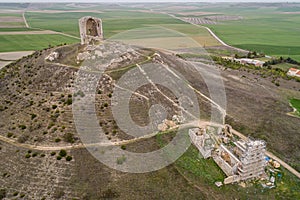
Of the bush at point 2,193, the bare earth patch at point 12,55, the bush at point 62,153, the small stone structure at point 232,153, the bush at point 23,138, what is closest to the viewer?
the bush at point 2,193

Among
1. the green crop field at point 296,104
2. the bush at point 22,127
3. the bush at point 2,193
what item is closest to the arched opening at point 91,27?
the bush at point 22,127

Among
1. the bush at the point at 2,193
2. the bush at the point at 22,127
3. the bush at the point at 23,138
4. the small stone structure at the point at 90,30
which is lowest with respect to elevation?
the bush at the point at 2,193

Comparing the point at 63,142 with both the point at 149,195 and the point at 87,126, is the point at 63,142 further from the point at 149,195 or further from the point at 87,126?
the point at 149,195

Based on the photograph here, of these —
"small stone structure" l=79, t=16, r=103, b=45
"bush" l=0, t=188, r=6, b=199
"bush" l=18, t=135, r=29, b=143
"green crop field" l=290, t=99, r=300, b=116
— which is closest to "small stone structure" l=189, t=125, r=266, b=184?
"green crop field" l=290, t=99, r=300, b=116

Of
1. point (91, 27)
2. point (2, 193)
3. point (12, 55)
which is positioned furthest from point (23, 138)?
point (12, 55)

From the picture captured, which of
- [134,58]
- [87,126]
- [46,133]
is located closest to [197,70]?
[134,58]

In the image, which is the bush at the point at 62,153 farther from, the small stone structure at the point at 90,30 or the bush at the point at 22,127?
the small stone structure at the point at 90,30

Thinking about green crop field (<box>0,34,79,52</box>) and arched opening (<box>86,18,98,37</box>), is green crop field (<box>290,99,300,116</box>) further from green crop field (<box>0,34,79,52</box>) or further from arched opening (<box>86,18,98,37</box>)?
green crop field (<box>0,34,79,52</box>)

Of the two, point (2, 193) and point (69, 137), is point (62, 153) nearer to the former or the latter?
point (69, 137)
